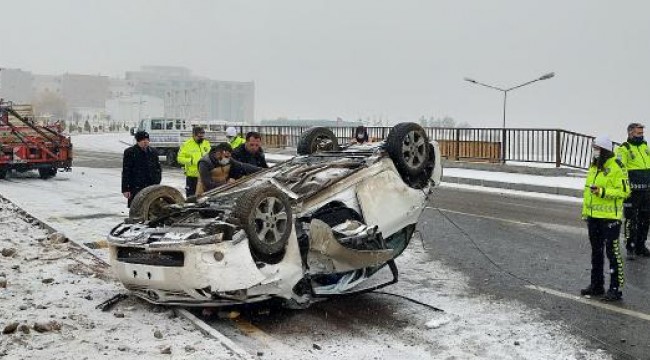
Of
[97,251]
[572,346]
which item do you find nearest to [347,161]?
[572,346]

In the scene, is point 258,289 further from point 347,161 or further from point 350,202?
point 347,161

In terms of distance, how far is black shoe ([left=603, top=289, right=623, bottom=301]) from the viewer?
618cm

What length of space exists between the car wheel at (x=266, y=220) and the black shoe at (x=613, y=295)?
312 centimetres

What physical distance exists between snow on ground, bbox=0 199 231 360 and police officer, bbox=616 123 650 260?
5.78 metres

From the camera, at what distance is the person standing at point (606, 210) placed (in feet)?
20.5

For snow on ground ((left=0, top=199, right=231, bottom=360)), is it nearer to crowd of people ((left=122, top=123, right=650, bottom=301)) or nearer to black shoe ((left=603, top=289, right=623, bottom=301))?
crowd of people ((left=122, top=123, right=650, bottom=301))

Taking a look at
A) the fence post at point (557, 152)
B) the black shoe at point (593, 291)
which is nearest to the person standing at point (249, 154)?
the black shoe at point (593, 291)

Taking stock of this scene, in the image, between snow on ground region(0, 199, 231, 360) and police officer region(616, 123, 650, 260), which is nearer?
snow on ground region(0, 199, 231, 360)

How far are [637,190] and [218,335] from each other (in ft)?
19.6

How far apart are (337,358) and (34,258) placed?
4.44 m

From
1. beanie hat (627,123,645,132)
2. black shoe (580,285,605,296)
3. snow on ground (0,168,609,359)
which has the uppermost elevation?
beanie hat (627,123,645,132)

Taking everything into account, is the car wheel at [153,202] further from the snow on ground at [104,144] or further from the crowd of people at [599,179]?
the snow on ground at [104,144]

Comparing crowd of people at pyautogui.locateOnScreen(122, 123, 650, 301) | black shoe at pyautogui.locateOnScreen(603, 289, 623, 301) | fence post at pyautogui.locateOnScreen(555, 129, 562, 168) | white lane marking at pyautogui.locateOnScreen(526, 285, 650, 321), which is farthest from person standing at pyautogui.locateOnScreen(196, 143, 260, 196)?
fence post at pyautogui.locateOnScreen(555, 129, 562, 168)

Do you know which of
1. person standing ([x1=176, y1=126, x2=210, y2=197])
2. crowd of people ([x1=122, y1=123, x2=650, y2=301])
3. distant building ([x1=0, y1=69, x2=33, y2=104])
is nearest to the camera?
crowd of people ([x1=122, y1=123, x2=650, y2=301])
